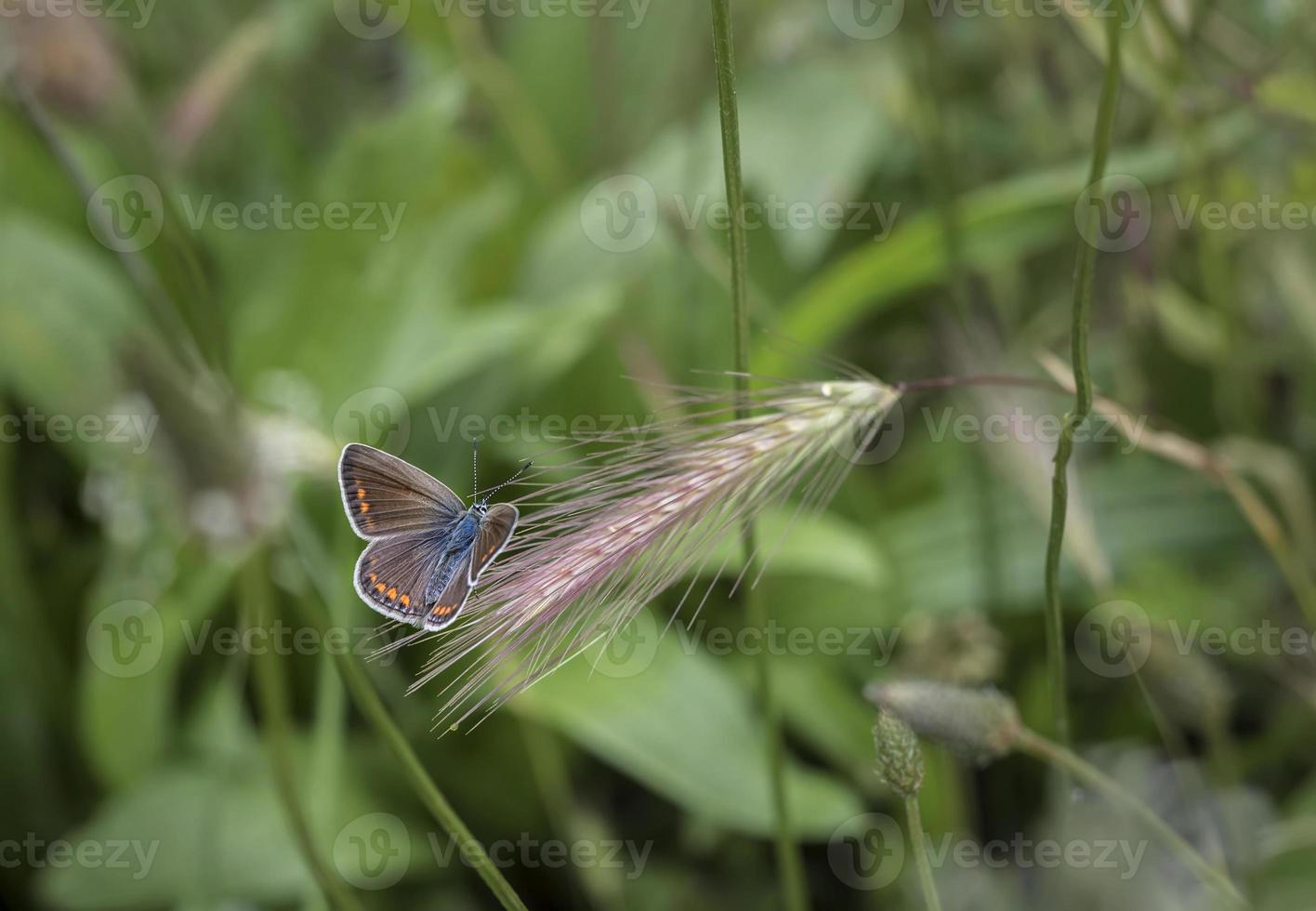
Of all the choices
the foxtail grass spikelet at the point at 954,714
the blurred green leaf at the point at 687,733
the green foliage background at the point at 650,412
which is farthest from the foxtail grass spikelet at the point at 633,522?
the blurred green leaf at the point at 687,733

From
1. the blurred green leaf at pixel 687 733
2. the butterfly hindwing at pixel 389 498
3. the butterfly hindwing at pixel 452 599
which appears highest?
the butterfly hindwing at pixel 389 498

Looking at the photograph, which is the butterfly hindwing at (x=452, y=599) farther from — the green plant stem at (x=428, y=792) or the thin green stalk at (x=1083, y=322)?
the thin green stalk at (x=1083, y=322)

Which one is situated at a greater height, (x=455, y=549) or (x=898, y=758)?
(x=455, y=549)

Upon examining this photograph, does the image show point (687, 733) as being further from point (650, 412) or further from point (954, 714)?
point (954, 714)

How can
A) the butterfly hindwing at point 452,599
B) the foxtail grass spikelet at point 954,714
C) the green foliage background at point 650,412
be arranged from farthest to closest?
1. the green foliage background at point 650,412
2. the foxtail grass spikelet at point 954,714
3. the butterfly hindwing at point 452,599

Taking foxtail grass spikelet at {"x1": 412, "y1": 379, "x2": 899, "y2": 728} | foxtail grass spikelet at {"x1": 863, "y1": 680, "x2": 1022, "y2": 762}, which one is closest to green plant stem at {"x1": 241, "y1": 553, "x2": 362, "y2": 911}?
foxtail grass spikelet at {"x1": 412, "y1": 379, "x2": 899, "y2": 728}

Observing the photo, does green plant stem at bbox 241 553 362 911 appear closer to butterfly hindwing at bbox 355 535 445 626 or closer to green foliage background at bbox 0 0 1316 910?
green foliage background at bbox 0 0 1316 910

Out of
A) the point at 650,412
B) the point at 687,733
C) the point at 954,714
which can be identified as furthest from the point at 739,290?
the point at 687,733

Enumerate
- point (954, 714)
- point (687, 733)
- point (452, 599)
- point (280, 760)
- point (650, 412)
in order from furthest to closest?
point (687, 733) → point (650, 412) → point (280, 760) → point (954, 714) → point (452, 599)
